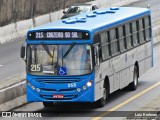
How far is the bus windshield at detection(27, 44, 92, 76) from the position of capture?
65.0 feet

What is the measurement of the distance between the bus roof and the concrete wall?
18154mm

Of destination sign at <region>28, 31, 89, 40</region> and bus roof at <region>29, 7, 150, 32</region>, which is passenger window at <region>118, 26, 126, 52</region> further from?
destination sign at <region>28, 31, 89, 40</region>

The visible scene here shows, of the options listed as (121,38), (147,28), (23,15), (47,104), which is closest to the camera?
(47,104)

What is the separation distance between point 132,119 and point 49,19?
1381 inches

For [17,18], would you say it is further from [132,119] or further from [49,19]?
[132,119]

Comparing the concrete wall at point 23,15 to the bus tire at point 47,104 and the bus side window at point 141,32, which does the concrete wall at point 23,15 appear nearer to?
the bus side window at point 141,32

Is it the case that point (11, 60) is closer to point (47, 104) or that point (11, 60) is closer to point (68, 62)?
point (47, 104)

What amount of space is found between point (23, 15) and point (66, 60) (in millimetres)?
27197

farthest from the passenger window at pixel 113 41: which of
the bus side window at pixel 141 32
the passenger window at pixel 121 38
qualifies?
the bus side window at pixel 141 32

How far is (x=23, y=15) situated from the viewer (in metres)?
46.7

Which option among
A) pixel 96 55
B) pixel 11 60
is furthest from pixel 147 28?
pixel 11 60

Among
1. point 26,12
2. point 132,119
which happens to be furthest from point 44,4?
point 132,119

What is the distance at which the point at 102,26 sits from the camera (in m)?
21.2

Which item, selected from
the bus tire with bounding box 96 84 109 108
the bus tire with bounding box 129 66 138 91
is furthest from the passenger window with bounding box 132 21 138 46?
the bus tire with bounding box 96 84 109 108
